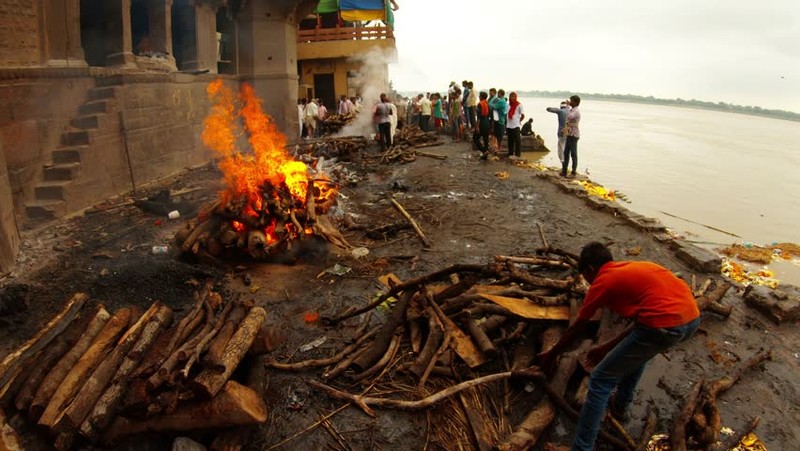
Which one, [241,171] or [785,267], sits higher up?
[241,171]

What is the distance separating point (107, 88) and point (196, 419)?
994 cm

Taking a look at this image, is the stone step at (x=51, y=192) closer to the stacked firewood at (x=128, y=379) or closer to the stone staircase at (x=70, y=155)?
the stone staircase at (x=70, y=155)

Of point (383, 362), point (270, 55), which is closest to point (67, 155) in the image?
point (383, 362)

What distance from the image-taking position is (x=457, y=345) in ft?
15.6

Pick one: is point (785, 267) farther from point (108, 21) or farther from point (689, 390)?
point (108, 21)

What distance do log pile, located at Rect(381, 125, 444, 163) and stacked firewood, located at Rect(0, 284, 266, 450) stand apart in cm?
1226

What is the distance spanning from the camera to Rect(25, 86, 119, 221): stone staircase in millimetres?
8982

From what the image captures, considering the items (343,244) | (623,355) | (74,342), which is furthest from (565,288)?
(74,342)

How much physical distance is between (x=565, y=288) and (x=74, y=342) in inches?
201

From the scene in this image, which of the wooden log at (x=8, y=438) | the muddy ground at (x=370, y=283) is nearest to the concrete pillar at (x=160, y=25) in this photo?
the muddy ground at (x=370, y=283)

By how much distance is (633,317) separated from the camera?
350 centimetres

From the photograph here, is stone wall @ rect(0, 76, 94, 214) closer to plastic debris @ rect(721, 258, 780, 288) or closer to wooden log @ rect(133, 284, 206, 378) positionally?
wooden log @ rect(133, 284, 206, 378)

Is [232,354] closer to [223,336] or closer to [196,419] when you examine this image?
[223,336]

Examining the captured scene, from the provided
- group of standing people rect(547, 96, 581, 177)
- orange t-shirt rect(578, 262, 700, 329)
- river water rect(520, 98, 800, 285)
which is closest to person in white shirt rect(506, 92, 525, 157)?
group of standing people rect(547, 96, 581, 177)
